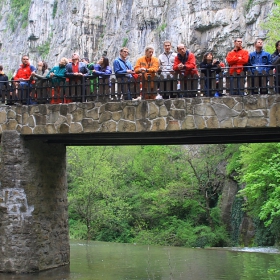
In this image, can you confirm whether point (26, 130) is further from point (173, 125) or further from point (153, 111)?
point (173, 125)

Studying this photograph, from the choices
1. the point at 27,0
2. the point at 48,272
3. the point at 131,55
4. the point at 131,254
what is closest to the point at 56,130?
the point at 48,272

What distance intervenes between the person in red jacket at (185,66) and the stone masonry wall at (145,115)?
1.30 ft

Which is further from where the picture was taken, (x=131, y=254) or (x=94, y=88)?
(x=131, y=254)

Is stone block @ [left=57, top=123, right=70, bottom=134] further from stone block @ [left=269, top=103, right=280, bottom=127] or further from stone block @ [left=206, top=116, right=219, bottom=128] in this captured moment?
stone block @ [left=269, top=103, right=280, bottom=127]

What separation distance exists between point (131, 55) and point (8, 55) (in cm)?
4416

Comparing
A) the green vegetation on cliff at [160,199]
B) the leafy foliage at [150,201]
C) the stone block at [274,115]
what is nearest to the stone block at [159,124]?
the stone block at [274,115]

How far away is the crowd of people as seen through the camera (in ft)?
40.9

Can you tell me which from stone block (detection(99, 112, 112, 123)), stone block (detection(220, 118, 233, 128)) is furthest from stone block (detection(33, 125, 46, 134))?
stone block (detection(220, 118, 233, 128))

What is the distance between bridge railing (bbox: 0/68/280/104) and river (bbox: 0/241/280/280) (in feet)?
13.8

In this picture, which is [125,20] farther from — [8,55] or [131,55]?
[8,55]

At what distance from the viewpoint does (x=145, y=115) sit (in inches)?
508

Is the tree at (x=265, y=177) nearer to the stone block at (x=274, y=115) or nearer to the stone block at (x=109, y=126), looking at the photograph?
the stone block at (x=274, y=115)

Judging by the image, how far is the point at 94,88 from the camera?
44.7 ft

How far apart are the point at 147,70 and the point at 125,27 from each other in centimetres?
6926
